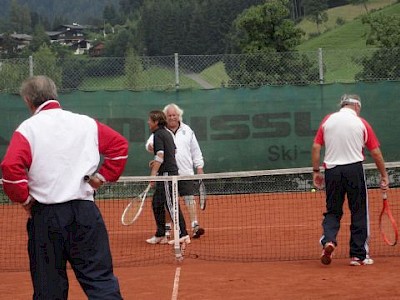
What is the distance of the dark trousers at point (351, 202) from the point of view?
852cm

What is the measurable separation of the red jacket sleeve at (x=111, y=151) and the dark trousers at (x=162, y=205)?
14.8 ft

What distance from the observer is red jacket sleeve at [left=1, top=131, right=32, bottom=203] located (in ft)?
16.4

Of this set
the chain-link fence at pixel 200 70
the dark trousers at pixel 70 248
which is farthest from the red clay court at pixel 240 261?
the chain-link fence at pixel 200 70

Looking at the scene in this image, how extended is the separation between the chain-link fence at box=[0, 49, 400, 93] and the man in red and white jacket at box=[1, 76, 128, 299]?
10604mm

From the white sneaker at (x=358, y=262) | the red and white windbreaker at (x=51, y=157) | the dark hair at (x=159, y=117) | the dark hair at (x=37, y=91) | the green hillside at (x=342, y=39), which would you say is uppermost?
the green hillside at (x=342, y=39)

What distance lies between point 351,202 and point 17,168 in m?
4.32

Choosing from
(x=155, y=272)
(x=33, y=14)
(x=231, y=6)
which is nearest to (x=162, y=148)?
(x=155, y=272)

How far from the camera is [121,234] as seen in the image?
1166 cm

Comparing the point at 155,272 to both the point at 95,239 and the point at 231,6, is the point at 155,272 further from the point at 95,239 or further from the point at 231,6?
the point at 231,6

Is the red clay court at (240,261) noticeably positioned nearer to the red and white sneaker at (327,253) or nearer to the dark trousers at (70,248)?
the red and white sneaker at (327,253)

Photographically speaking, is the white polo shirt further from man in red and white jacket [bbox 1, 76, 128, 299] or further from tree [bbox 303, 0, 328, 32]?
tree [bbox 303, 0, 328, 32]

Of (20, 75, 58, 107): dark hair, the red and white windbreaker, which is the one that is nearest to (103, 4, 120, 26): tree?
(20, 75, 58, 107): dark hair

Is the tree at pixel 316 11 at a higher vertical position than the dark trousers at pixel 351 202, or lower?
higher

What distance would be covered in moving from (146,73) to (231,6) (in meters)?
56.0
